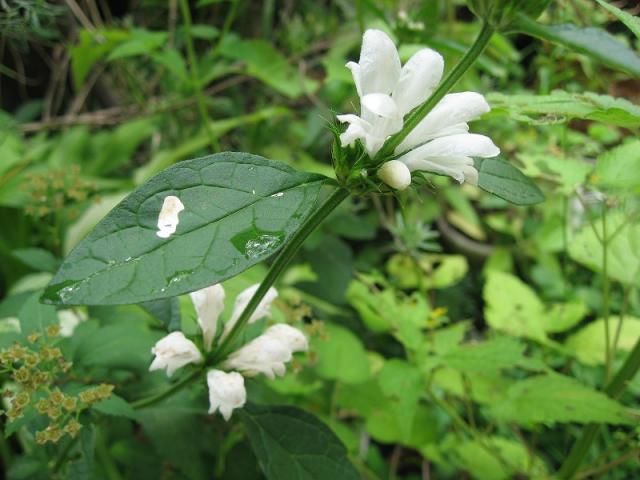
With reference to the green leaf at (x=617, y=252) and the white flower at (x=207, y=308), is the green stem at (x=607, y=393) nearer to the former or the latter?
the green leaf at (x=617, y=252)

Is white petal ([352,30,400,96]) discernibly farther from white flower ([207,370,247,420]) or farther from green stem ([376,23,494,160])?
white flower ([207,370,247,420])

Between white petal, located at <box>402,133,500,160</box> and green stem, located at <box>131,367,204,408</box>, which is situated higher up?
white petal, located at <box>402,133,500,160</box>

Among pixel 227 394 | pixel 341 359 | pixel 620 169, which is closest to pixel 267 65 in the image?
pixel 341 359

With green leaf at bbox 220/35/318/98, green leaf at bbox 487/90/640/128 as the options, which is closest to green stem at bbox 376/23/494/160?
green leaf at bbox 487/90/640/128

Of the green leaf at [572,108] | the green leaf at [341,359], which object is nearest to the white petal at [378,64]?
the green leaf at [572,108]

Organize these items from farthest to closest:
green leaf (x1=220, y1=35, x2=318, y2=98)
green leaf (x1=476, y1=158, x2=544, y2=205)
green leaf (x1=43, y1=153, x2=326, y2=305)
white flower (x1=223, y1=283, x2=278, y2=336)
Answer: green leaf (x1=220, y1=35, x2=318, y2=98)
white flower (x1=223, y1=283, x2=278, y2=336)
green leaf (x1=476, y1=158, x2=544, y2=205)
green leaf (x1=43, y1=153, x2=326, y2=305)

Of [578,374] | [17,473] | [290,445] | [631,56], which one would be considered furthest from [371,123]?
[578,374]
